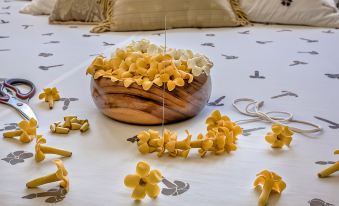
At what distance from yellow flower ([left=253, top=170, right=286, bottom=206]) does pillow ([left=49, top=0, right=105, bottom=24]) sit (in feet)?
4.41

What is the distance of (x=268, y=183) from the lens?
0.64m

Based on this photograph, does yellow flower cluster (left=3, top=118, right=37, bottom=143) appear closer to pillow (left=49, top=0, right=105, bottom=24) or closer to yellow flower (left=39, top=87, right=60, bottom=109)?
yellow flower (left=39, top=87, right=60, bottom=109)

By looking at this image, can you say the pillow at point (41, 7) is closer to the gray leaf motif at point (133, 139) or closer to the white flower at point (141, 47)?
the white flower at point (141, 47)

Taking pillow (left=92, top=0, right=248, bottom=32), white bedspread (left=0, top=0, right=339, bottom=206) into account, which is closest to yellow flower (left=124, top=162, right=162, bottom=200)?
white bedspread (left=0, top=0, right=339, bottom=206)

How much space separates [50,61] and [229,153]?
75cm

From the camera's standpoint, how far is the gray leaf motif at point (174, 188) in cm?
64

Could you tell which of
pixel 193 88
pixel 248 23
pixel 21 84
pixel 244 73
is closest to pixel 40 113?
pixel 21 84

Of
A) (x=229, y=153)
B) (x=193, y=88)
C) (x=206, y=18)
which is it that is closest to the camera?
(x=229, y=153)

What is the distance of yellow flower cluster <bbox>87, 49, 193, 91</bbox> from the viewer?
84 cm

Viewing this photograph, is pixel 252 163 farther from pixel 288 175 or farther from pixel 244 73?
pixel 244 73

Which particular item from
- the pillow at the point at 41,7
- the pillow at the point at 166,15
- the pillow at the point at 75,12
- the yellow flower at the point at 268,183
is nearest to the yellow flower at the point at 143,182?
the yellow flower at the point at 268,183

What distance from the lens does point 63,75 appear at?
3.91 feet

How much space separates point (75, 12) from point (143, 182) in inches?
53.7

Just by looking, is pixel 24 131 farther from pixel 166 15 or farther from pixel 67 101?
pixel 166 15
